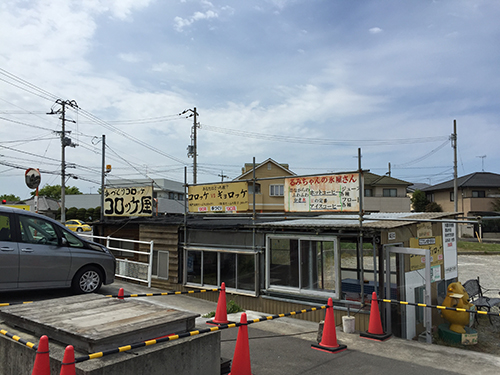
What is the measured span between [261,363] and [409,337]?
13.0 ft

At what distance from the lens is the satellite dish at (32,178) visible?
23509mm

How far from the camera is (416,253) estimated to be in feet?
27.8

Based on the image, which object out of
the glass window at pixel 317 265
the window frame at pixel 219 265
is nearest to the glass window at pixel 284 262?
the glass window at pixel 317 265

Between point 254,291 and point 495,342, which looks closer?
point 495,342

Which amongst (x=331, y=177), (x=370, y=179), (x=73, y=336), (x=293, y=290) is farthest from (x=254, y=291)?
(x=370, y=179)

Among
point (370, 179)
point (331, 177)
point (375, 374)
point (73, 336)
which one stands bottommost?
point (375, 374)

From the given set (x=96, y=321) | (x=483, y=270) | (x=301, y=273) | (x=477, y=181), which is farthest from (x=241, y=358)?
(x=477, y=181)

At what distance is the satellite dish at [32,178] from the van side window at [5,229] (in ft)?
53.2

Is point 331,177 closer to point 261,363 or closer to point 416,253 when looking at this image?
point 416,253

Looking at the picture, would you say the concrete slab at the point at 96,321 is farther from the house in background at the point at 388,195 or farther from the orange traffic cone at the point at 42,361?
the house in background at the point at 388,195

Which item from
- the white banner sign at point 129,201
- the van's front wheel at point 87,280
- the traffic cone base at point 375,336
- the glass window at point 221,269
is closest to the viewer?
the traffic cone base at point 375,336

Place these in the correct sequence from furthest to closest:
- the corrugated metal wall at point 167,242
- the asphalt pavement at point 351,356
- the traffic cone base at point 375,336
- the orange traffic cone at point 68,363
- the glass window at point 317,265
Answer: the corrugated metal wall at point 167,242, the glass window at point 317,265, the traffic cone base at point 375,336, the asphalt pavement at point 351,356, the orange traffic cone at point 68,363

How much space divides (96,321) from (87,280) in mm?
5608

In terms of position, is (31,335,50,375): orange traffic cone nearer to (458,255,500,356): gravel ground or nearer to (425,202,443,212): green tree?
(458,255,500,356): gravel ground
